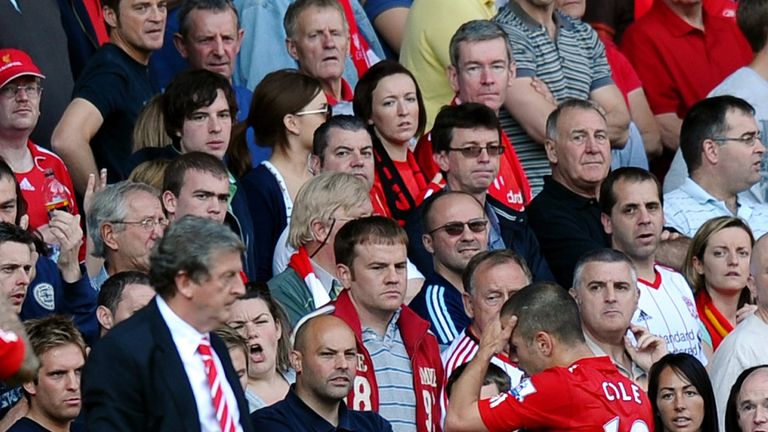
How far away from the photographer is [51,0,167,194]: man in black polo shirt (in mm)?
9969

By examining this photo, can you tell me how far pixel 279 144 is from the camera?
10234 millimetres

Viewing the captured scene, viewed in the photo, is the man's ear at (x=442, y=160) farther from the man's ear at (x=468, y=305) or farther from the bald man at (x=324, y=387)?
the bald man at (x=324, y=387)

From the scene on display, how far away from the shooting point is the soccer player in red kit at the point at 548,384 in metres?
8.02

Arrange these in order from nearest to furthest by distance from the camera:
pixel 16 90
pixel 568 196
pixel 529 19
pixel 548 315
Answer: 1. pixel 548 315
2. pixel 16 90
3. pixel 568 196
4. pixel 529 19

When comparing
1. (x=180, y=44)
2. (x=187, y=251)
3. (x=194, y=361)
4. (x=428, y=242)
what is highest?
(x=180, y=44)

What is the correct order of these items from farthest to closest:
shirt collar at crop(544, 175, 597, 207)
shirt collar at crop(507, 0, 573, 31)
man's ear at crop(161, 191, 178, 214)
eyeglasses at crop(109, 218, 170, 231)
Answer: shirt collar at crop(507, 0, 573, 31), shirt collar at crop(544, 175, 597, 207), man's ear at crop(161, 191, 178, 214), eyeglasses at crop(109, 218, 170, 231)

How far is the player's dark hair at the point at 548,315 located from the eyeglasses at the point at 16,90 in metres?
2.96

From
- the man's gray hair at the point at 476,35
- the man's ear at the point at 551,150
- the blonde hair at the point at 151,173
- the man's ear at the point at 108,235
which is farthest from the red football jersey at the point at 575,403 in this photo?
the man's gray hair at the point at 476,35

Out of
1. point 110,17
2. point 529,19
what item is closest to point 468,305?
point 110,17

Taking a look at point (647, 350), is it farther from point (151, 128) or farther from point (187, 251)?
point (187, 251)

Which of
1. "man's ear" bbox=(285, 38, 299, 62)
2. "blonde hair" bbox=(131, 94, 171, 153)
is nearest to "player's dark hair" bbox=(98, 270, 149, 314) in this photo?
"blonde hair" bbox=(131, 94, 171, 153)

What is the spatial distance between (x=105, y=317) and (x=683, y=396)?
8.84ft

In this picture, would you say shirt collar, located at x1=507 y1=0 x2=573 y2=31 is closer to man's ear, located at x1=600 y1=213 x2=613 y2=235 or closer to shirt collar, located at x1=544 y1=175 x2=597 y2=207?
shirt collar, located at x1=544 y1=175 x2=597 y2=207

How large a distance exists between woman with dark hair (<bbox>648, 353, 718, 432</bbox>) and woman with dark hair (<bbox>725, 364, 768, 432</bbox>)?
0.16 m
